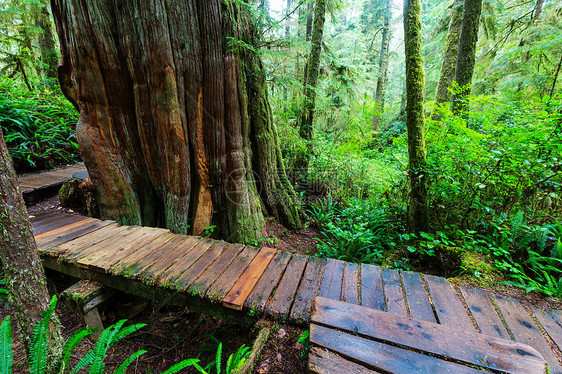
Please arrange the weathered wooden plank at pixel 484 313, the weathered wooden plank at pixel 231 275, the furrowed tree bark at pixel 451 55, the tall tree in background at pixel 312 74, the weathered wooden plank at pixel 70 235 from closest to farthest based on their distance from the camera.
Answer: the weathered wooden plank at pixel 484 313
the weathered wooden plank at pixel 231 275
the weathered wooden plank at pixel 70 235
the tall tree in background at pixel 312 74
the furrowed tree bark at pixel 451 55

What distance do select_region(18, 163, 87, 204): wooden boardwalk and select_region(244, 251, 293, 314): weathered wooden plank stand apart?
13.1 ft

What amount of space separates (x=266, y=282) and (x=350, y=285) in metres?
0.80

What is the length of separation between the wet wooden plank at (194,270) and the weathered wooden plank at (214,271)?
0.05m

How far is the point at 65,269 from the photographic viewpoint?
2.40 m

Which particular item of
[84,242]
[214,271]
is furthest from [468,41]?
[84,242]

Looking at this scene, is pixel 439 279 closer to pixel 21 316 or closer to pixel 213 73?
pixel 21 316

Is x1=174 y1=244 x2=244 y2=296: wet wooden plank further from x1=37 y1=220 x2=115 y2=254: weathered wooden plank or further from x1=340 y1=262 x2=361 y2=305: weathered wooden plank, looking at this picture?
x1=37 y1=220 x2=115 y2=254: weathered wooden plank

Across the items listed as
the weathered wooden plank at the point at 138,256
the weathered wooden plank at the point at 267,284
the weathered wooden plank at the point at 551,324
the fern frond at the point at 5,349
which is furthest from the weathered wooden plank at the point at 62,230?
the weathered wooden plank at the point at 551,324

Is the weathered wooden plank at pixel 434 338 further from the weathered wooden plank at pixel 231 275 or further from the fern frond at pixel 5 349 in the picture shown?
the fern frond at pixel 5 349

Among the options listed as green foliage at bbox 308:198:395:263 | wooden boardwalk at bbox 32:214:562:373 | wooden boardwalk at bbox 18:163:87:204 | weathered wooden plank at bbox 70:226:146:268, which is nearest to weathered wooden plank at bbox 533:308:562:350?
wooden boardwalk at bbox 32:214:562:373

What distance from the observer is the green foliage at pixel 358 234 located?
3439mm

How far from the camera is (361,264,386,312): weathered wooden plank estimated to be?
1855 mm

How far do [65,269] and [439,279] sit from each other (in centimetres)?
395

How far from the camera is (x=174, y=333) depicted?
267cm
